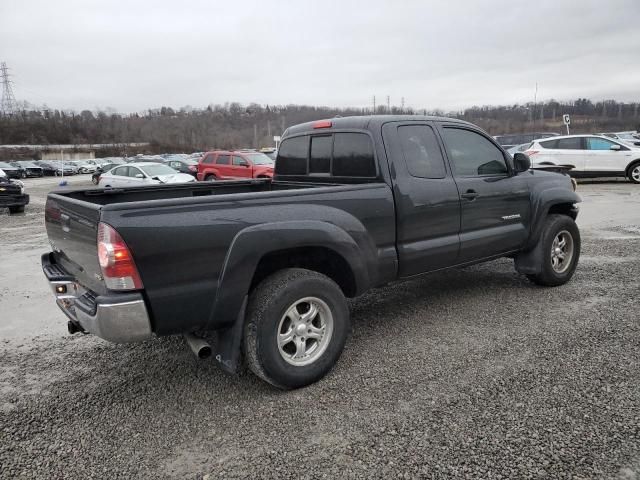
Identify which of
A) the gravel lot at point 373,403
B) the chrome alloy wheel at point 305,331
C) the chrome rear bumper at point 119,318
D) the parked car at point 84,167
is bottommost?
the gravel lot at point 373,403

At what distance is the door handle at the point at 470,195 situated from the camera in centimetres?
439

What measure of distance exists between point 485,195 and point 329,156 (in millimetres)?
1511

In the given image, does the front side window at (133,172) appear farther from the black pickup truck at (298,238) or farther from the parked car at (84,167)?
the parked car at (84,167)

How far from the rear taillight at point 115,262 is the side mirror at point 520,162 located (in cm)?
387

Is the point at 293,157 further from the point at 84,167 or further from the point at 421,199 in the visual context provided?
the point at 84,167

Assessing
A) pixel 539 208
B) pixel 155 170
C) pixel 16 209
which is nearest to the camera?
pixel 539 208

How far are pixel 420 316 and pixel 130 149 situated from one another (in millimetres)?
100927

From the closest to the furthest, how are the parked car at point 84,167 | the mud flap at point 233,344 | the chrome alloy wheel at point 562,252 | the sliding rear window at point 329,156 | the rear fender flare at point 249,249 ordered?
the rear fender flare at point 249,249
the mud flap at point 233,344
the sliding rear window at point 329,156
the chrome alloy wheel at point 562,252
the parked car at point 84,167

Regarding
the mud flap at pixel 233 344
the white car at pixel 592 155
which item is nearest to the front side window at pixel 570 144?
the white car at pixel 592 155

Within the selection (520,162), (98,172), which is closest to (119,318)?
Result: (520,162)

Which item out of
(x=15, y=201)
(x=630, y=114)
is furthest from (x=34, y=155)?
(x=630, y=114)

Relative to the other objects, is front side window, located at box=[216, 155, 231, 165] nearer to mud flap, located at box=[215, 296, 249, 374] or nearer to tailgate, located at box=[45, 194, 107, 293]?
tailgate, located at box=[45, 194, 107, 293]

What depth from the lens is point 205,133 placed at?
11044cm

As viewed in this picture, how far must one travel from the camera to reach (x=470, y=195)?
4.43 metres
